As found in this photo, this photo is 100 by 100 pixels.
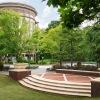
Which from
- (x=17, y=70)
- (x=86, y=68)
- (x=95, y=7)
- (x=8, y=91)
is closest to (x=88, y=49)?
(x=86, y=68)

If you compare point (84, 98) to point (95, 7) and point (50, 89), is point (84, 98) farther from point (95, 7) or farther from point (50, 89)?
point (95, 7)

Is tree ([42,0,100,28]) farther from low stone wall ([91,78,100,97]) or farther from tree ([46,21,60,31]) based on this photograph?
tree ([46,21,60,31])

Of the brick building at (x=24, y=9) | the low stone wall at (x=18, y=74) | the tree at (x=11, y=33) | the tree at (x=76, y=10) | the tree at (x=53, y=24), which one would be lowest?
the low stone wall at (x=18, y=74)

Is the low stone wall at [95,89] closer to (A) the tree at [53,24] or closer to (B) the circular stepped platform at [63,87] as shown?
(B) the circular stepped platform at [63,87]

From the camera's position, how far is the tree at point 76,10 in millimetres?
3483

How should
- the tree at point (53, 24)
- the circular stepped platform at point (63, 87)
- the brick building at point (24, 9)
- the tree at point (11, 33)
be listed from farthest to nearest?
the tree at point (53, 24)
the brick building at point (24, 9)
the tree at point (11, 33)
the circular stepped platform at point (63, 87)

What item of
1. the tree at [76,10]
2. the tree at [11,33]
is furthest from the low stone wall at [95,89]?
the tree at [11,33]

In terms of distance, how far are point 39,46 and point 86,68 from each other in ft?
35.5

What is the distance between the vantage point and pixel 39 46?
108ft

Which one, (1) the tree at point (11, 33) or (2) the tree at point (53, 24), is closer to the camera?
(1) the tree at point (11, 33)

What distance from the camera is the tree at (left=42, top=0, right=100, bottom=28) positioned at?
11.4ft

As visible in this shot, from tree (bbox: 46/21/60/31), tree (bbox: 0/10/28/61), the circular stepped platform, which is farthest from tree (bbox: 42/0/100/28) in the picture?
tree (bbox: 46/21/60/31)

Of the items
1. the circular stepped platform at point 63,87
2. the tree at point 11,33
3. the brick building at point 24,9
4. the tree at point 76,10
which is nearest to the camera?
the tree at point 76,10

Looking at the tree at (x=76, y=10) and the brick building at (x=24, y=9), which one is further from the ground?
the brick building at (x=24, y=9)
